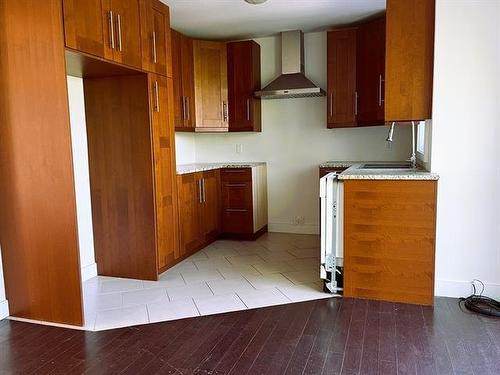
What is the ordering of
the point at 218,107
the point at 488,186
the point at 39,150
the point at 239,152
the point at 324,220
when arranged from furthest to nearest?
1. the point at 239,152
2. the point at 218,107
3. the point at 324,220
4. the point at 488,186
5. the point at 39,150

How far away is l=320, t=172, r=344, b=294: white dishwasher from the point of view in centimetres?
279

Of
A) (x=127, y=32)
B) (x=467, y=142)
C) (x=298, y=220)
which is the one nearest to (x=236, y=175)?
(x=298, y=220)

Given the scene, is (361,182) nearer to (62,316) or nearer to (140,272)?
(140,272)

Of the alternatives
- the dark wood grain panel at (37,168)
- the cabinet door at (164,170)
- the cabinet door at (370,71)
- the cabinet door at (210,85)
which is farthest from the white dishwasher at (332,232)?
the cabinet door at (210,85)

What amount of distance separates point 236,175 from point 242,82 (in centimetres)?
108

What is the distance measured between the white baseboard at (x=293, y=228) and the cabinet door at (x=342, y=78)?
1276mm

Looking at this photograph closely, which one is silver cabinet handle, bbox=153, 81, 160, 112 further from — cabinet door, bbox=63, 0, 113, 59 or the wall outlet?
the wall outlet

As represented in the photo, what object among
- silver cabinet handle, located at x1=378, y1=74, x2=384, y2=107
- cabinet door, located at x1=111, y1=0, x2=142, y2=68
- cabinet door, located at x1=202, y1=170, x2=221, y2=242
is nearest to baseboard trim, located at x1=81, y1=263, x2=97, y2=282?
cabinet door, located at x1=202, y1=170, x2=221, y2=242

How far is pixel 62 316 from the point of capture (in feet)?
8.09

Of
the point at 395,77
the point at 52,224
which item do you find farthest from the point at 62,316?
the point at 395,77

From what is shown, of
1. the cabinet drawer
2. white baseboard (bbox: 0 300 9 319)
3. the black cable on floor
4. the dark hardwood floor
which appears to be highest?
the cabinet drawer

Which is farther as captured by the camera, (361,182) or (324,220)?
(324,220)

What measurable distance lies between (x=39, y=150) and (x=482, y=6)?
2903 millimetres

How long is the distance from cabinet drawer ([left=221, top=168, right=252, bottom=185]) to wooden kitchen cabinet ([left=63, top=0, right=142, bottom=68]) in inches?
69.5
